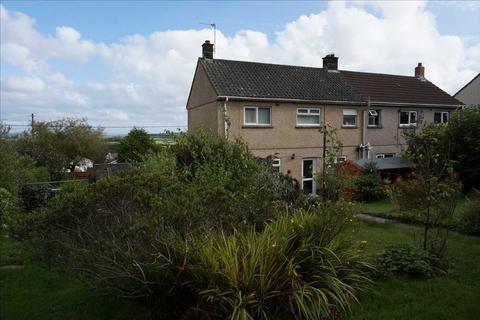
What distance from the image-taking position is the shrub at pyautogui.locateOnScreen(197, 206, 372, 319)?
4.39m

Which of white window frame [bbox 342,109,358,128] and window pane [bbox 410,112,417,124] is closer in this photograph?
white window frame [bbox 342,109,358,128]

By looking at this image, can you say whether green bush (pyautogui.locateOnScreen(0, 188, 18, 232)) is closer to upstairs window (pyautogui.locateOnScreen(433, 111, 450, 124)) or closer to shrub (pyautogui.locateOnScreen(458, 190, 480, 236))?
shrub (pyautogui.locateOnScreen(458, 190, 480, 236))

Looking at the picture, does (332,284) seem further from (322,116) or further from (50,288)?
(322,116)

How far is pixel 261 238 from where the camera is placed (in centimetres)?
491

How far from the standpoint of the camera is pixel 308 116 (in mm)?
21953

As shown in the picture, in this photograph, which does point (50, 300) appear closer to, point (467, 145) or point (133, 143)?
point (467, 145)

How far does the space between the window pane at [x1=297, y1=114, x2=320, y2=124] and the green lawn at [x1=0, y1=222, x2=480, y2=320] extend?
49.5ft

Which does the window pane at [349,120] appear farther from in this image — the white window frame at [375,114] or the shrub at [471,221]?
the shrub at [471,221]

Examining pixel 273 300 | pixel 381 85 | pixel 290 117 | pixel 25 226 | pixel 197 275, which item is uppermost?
pixel 381 85

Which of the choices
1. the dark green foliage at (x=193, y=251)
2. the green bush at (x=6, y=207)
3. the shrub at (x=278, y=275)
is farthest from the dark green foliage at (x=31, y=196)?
the shrub at (x=278, y=275)

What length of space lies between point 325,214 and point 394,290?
Answer: 1305mm

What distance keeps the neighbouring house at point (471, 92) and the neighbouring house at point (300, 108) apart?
A: 8898 millimetres

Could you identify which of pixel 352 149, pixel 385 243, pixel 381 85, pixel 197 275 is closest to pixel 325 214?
pixel 197 275

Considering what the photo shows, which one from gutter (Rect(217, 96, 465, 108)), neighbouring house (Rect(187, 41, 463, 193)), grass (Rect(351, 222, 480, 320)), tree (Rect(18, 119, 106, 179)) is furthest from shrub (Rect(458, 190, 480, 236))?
tree (Rect(18, 119, 106, 179))
